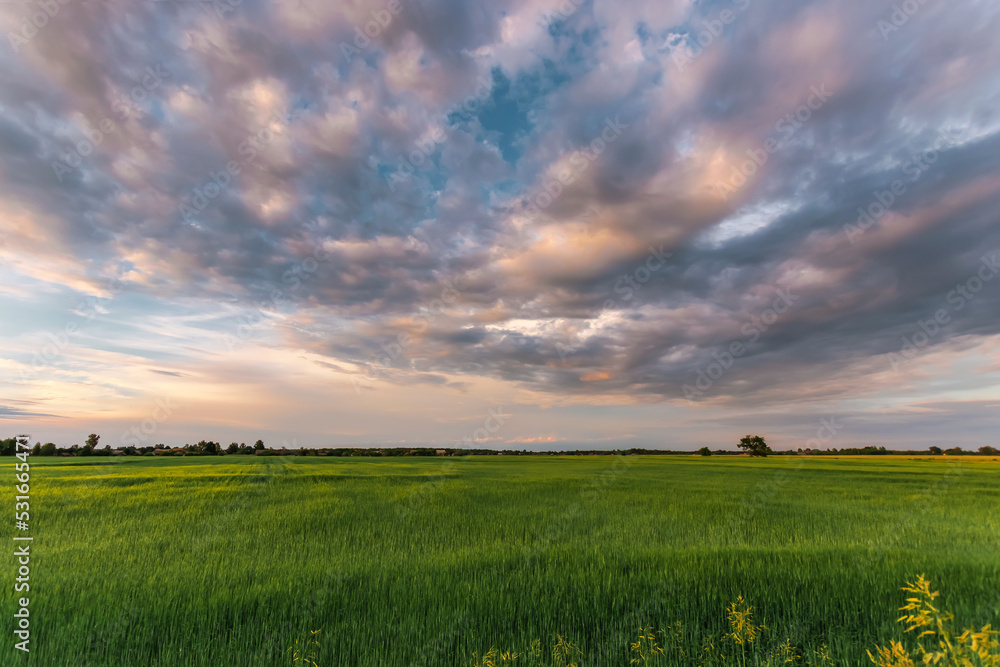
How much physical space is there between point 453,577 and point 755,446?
159 meters

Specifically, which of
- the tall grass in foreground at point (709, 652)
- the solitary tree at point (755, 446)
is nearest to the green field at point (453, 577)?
the tall grass in foreground at point (709, 652)

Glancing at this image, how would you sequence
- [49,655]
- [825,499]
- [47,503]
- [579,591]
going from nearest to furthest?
[49,655] → [579,591] → [47,503] → [825,499]

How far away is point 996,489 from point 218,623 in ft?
156

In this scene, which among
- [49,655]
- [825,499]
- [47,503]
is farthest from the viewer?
[825,499]

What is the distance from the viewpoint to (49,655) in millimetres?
6797

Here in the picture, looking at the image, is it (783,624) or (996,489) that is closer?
(783,624)

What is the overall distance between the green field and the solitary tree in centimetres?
13332

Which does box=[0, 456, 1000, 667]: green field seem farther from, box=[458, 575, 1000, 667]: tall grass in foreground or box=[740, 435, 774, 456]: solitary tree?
box=[740, 435, 774, 456]: solitary tree

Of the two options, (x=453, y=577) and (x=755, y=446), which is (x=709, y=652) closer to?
(x=453, y=577)

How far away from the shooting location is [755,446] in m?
141

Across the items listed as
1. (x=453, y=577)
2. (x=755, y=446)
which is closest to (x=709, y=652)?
(x=453, y=577)

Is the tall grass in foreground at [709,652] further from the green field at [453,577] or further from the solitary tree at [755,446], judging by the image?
the solitary tree at [755,446]

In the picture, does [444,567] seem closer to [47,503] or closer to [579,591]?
[579,591]

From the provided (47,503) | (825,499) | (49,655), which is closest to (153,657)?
(49,655)
